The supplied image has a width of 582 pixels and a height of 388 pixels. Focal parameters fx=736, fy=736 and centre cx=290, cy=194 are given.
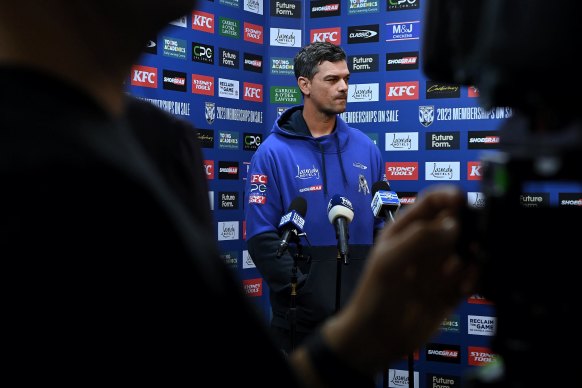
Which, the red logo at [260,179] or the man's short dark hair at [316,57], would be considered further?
the man's short dark hair at [316,57]

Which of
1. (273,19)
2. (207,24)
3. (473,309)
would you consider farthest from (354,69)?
(473,309)

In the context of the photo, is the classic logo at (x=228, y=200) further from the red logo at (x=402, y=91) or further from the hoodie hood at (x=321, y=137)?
the hoodie hood at (x=321, y=137)

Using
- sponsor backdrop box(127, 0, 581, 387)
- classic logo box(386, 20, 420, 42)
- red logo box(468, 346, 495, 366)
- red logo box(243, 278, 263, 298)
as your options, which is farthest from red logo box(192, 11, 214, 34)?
red logo box(468, 346, 495, 366)

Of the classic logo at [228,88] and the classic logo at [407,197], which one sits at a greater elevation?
the classic logo at [228,88]

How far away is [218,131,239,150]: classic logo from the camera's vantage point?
5410 mm

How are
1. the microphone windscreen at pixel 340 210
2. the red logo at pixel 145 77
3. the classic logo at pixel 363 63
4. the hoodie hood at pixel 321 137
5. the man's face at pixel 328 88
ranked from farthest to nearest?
the classic logo at pixel 363 63
the red logo at pixel 145 77
the man's face at pixel 328 88
the hoodie hood at pixel 321 137
the microphone windscreen at pixel 340 210

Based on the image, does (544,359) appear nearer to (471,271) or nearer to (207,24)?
(471,271)

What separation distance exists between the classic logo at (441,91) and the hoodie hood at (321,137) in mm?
1711

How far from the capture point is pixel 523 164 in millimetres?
619

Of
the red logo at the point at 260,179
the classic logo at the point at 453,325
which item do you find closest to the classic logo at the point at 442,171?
the classic logo at the point at 453,325

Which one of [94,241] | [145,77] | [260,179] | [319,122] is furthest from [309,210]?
[94,241]

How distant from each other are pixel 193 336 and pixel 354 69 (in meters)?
5.19

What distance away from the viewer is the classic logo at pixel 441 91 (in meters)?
5.21

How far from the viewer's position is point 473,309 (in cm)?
503
